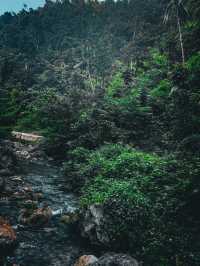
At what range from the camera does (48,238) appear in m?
12.9

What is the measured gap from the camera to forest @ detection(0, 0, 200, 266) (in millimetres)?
11609

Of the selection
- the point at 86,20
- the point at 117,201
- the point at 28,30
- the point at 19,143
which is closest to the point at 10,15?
the point at 28,30

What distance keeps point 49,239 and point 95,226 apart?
2.05 meters

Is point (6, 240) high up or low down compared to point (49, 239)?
up

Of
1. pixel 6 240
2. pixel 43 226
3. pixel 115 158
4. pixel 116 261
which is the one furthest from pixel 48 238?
pixel 115 158

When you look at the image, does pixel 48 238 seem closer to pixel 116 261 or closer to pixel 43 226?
pixel 43 226

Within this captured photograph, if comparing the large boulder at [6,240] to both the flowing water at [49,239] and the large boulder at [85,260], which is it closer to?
the flowing water at [49,239]

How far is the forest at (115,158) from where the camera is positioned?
1161 cm

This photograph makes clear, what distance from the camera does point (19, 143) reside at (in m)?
36.2

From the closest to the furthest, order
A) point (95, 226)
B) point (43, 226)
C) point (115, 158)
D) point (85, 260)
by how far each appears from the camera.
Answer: point (85, 260) < point (95, 226) < point (43, 226) < point (115, 158)

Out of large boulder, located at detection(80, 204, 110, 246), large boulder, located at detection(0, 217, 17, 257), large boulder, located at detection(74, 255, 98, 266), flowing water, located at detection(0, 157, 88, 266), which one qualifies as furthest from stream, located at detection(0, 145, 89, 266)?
large boulder, located at detection(80, 204, 110, 246)

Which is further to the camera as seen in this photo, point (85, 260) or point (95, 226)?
point (95, 226)

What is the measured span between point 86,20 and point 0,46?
2229cm

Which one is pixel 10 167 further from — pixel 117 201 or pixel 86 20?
pixel 86 20
